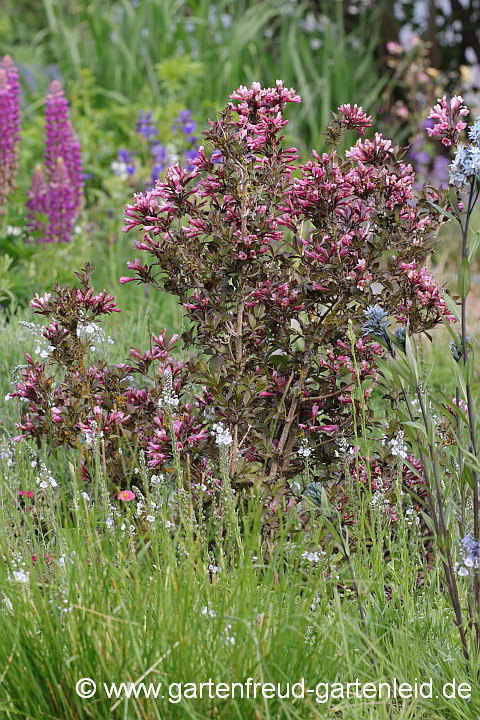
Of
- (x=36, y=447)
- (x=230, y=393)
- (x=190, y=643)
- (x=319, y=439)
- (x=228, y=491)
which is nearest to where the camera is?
(x=190, y=643)

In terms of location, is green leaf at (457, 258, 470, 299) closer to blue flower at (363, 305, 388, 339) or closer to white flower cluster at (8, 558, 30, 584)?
blue flower at (363, 305, 388, 339)

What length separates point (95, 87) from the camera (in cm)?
934

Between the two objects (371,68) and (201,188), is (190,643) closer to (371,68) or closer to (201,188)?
(201,188)

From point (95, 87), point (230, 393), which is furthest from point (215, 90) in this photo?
point (230, 393)

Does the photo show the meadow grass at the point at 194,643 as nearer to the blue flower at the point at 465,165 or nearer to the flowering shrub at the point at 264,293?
the flowering shrub at the point at 264,293

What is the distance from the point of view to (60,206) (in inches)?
231

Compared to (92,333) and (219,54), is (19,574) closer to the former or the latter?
(92,333)

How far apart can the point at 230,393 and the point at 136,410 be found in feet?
1.44

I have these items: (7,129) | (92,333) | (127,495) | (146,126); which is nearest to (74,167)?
(7,129)

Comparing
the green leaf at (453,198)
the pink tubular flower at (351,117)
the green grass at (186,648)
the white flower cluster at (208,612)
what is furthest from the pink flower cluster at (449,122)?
the white flower cluster at (208,612)

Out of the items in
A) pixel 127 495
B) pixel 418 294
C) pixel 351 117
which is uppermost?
pixel 351 117

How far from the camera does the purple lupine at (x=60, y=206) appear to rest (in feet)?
19.2

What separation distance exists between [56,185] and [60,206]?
130 millimetres

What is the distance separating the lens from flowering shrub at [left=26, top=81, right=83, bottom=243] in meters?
5.87
